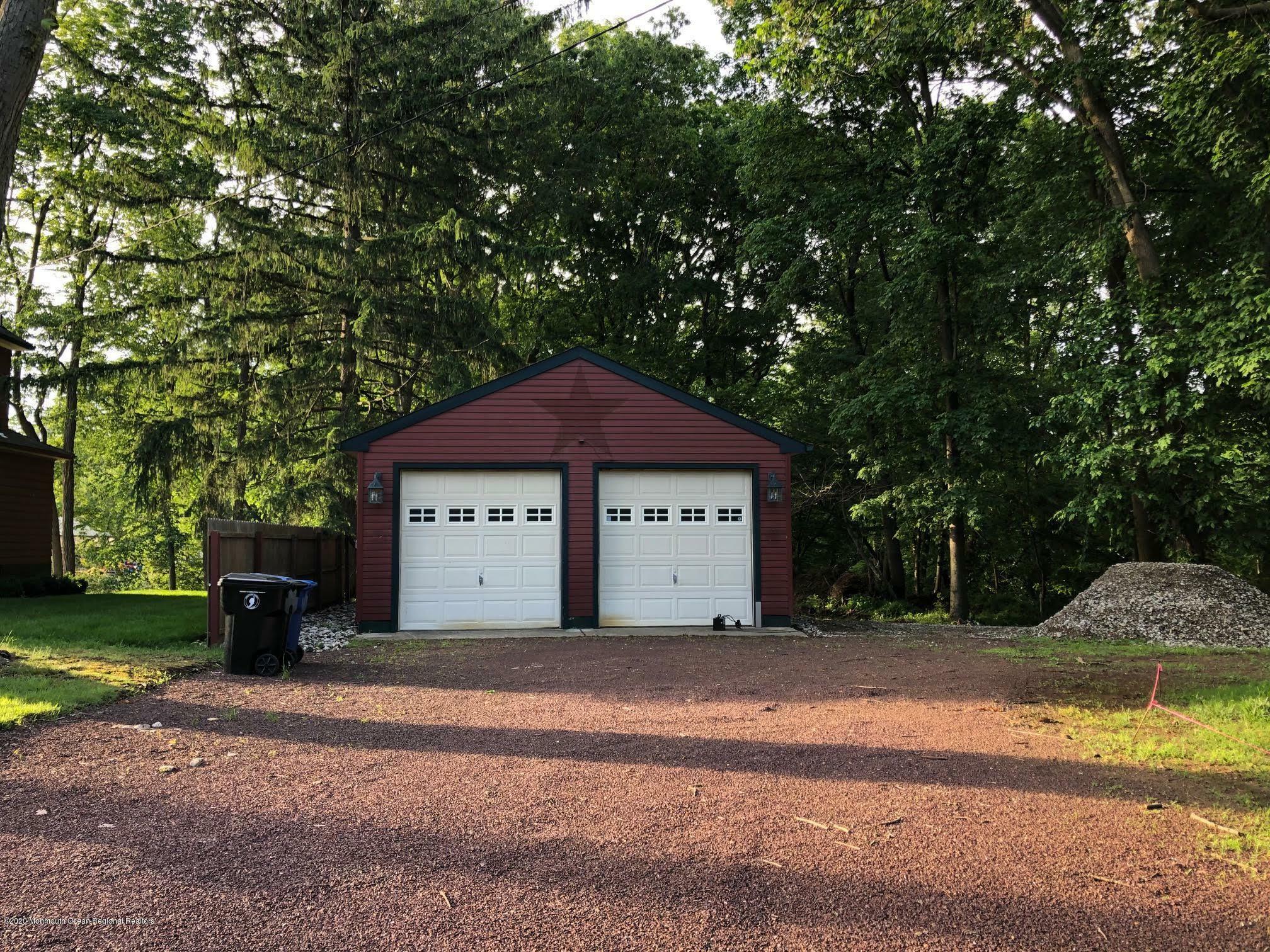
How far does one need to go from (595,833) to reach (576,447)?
8.77 meters

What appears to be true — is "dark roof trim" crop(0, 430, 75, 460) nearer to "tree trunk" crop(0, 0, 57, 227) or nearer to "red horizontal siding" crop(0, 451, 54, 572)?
"red horizontal siding" crop(0, 451, 54, 572)

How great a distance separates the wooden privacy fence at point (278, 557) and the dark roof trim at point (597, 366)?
1.83m

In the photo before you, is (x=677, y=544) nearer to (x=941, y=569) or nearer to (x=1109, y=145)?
(x=1109, y=145)

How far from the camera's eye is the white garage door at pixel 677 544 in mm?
12172

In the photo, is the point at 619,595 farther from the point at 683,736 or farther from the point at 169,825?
the point at 169,825

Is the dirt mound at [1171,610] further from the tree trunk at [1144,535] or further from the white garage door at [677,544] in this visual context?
the white garage door at [677,544]

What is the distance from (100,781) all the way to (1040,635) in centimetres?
1122

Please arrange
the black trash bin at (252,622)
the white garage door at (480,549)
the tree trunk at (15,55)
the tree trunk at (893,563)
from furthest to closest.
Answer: the tree trunk at (893,563) → the white garage door at (480,549) → the tree trunk at (15,55) → the black trash bin at (252,622)

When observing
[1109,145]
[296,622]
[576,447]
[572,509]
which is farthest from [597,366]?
[1109,145]

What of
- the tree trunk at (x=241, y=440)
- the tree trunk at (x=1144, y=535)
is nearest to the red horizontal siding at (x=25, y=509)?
the tree trunk at (x=241, y=440)

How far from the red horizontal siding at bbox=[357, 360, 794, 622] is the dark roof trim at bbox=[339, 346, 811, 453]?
0.23 ft

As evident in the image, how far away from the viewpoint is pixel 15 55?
26.6ft

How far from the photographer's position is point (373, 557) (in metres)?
11.7

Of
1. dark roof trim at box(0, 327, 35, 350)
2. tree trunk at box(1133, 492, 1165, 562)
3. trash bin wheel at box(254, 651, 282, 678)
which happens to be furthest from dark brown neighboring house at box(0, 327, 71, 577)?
tree trunk at box(1133, 492, 1165, 562)
